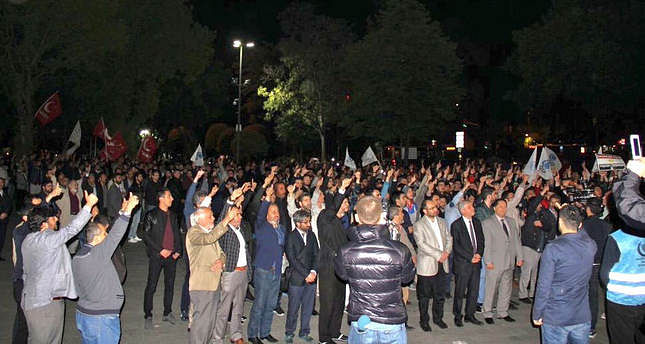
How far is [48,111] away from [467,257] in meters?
22.0

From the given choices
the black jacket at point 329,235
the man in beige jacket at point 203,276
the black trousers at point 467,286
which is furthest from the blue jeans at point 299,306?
the black trousers at point 467,286

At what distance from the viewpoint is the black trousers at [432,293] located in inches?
335

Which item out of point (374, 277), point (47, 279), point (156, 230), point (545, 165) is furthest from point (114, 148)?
point (374, 277)

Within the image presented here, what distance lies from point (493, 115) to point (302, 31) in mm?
18386

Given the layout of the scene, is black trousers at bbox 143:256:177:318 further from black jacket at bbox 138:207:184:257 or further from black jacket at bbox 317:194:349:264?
black jacket at bbox 317:194:349:264

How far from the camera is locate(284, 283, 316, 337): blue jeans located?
25.4 ft

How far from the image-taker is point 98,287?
18.4 ft

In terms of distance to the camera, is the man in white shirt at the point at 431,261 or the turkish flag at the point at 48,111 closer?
the man in white shirt at the point at 431,261

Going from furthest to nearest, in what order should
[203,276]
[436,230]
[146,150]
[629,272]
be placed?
[146,150] < [436,230] < [203,276] < [629,272]

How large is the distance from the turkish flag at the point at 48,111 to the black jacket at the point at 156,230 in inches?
758

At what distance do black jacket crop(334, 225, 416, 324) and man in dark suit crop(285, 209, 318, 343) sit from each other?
2.82 meters

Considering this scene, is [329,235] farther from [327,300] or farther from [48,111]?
[48,111]

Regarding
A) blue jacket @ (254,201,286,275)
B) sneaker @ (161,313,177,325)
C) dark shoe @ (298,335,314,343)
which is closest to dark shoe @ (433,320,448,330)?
dark shoe @ (298,335,314,343)

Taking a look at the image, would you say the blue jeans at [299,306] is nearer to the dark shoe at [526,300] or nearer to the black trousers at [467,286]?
the black trousers at [467,286]
